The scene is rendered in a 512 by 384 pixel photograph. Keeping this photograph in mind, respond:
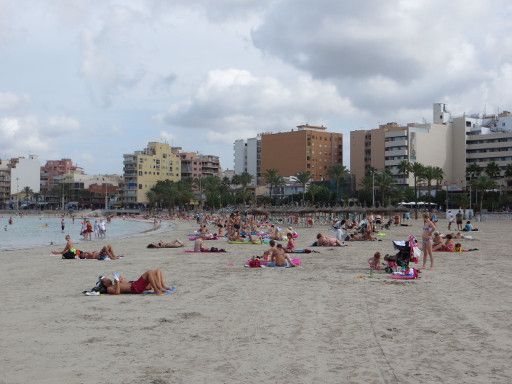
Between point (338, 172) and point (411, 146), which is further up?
point (411, 146)

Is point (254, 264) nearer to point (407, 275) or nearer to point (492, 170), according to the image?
point (407, 275)

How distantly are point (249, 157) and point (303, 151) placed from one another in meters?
31.4

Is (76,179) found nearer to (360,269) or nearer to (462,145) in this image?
(462,145)

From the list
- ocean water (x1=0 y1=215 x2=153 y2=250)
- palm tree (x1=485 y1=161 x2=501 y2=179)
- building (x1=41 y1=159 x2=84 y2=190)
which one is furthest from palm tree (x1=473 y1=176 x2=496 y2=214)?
building (x1=41 y1=159 x2=84 y2=190)

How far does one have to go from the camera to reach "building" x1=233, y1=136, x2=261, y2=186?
510 ft

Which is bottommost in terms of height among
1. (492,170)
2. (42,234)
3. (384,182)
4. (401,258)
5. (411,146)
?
(42,234)

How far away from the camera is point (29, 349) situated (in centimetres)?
718

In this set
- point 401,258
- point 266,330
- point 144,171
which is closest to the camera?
point 266,330

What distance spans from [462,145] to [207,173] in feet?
255

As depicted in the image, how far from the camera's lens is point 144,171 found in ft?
499

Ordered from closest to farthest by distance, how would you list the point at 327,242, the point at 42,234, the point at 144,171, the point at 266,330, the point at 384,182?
the point at 266,330 < the point at 327,242 < the point at 42,234 < the point at 384,182 < the point at 144,171

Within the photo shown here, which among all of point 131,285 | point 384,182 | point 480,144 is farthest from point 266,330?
point 480,144

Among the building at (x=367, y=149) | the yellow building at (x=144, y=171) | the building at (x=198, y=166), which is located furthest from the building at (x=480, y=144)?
the yellow building at (x=144, y=171)

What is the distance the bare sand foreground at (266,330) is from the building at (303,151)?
115941 mm
